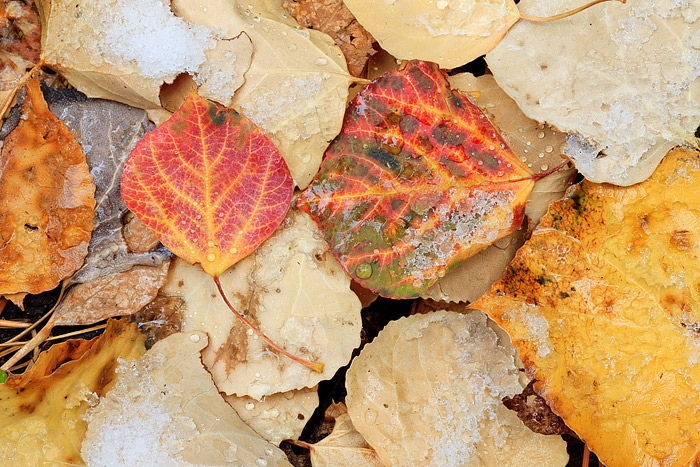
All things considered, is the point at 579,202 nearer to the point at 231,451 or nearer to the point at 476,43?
the point at 476,43

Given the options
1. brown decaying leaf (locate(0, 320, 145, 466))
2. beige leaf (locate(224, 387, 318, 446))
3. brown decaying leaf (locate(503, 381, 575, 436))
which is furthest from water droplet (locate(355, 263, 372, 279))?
brown decaying leaf (locate(0, 320, 145, 466))

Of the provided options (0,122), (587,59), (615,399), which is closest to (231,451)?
(615,399)

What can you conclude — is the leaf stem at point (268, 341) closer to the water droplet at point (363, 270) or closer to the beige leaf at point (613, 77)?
the water droplet at point (363, 270)

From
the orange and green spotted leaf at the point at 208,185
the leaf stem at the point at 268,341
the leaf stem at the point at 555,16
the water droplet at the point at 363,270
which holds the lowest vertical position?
Answer: the leaf stem at the point at 268,341

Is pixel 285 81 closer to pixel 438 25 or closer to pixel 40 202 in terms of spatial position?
pixel 438 25

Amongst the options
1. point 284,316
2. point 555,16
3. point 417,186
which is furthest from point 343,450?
point 555,16

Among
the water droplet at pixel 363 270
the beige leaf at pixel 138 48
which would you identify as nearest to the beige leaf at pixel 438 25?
the beige leaf at pixel 138 48

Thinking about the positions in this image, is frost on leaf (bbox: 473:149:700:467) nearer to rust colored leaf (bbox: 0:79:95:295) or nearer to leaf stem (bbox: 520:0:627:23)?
leaf stem (bbox: 520:0:627:23)
